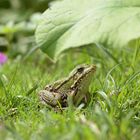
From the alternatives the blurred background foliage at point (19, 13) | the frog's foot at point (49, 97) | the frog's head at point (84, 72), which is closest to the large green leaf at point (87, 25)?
the frog's foot at point (49, 97)

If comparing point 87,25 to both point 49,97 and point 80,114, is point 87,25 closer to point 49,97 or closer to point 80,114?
point 80,114

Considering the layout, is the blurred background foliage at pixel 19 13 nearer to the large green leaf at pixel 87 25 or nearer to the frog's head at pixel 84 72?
the frog's head at pixel 84 72

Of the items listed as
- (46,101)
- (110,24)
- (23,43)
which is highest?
(110,24)

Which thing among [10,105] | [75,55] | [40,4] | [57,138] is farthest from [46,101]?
[40,4]

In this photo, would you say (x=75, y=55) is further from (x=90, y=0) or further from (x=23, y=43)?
(x=90, y=0)

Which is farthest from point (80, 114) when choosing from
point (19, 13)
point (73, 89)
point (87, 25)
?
point (19, 13)

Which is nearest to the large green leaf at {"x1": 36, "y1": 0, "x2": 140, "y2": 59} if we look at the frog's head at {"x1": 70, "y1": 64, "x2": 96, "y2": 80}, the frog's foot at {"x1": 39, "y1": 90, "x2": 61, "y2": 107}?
the frog's foot at {"x1": 39, "y1": 90, "x2": 61, "y2": 107}
